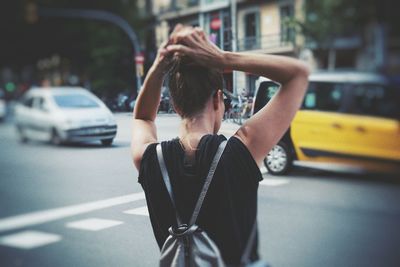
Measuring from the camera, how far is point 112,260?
2053 mm

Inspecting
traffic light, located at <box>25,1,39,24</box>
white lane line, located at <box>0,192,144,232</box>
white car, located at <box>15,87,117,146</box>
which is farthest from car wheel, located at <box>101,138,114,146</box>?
traffic light, located at <box>25,1,39,24</box>

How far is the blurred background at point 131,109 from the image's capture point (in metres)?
1.29

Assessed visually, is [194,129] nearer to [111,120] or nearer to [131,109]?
[131,109]

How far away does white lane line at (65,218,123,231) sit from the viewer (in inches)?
78.0

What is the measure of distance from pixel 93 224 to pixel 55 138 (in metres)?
0.42

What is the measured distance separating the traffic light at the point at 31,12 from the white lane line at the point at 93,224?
0.86 meters

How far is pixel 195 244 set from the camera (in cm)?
118

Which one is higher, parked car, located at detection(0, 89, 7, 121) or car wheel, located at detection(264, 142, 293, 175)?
parked car, located at detection(0, 89, 7, 121)

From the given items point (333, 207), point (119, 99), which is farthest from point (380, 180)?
point (333, 207)

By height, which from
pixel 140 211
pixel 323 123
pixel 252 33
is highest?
pixel 252 33

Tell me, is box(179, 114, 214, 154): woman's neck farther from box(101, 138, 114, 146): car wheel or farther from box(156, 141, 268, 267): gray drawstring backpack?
box(101, 138, 114, 146): car wheel

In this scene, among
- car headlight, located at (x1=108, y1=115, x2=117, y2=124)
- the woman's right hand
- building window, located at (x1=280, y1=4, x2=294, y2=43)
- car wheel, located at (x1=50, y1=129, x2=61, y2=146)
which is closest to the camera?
the woman's right hand

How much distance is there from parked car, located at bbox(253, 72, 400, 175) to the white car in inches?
26.9

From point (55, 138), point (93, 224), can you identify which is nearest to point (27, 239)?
point (93, 224)
